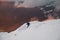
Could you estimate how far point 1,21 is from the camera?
3.75 ft

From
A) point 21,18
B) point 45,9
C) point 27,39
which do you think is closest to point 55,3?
point 45,9

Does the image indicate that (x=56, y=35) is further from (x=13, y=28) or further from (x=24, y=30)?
(x=13, y=28)

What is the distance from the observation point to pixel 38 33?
893mm

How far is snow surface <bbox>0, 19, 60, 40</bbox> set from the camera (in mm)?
874

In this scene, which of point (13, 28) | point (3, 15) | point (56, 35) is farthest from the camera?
point (3, 15)

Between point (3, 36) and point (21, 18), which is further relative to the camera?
point (21, 18)

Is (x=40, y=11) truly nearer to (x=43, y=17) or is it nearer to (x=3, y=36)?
(x=43, y=17)

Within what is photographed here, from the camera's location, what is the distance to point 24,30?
36.9 inches

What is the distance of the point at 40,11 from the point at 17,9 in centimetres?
19

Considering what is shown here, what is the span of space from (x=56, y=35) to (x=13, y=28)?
1.13 feet

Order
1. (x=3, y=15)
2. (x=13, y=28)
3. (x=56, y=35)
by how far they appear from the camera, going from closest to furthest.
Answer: (x=56, y=35), (x=13, y=28), (x=3, y=15)

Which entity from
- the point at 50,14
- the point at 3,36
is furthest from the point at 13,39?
the point at 50,14

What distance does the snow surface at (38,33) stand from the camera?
874 millimetres

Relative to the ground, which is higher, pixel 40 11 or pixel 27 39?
pixel 40 11
